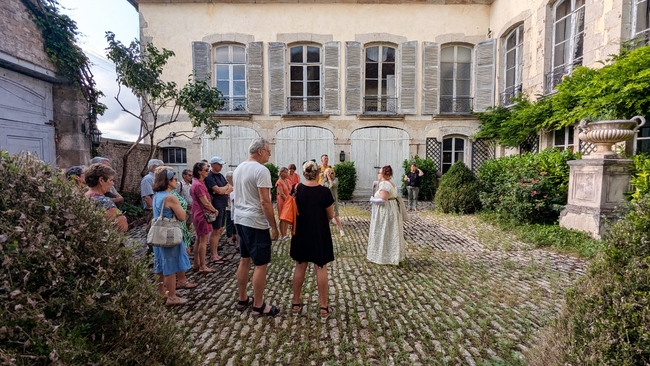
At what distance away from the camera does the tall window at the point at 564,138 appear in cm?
845

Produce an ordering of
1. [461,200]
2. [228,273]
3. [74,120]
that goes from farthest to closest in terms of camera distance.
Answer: [461,200], [74,120], [228,273]

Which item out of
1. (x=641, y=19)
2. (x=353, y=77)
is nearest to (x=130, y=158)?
(x=353, y=77)

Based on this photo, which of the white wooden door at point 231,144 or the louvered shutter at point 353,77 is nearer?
the louvered shutter at point 353,77

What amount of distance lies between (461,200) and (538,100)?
372 cm

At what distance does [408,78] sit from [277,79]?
4.97m

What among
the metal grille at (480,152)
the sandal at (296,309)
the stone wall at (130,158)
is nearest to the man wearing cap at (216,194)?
the sandal at (296,309)

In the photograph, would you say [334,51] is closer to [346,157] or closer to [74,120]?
[346,157]

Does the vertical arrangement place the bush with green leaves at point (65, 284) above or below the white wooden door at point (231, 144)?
below

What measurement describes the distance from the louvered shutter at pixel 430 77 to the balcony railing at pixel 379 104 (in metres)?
1.16

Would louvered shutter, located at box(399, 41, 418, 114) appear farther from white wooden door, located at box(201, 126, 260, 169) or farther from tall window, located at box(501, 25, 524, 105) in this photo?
white wooden door, located at box(201, 126, 260, 169)

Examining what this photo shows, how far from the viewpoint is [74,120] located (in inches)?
259

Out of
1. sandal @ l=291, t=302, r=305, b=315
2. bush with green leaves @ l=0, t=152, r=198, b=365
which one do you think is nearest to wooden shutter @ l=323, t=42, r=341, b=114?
sandal @ l=291, t=302, r=305, b=315

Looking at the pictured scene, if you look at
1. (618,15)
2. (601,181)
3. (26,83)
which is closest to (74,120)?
(26,83)

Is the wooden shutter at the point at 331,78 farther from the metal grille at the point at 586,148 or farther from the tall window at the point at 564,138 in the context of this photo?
the metal grille at the point at 586,148
